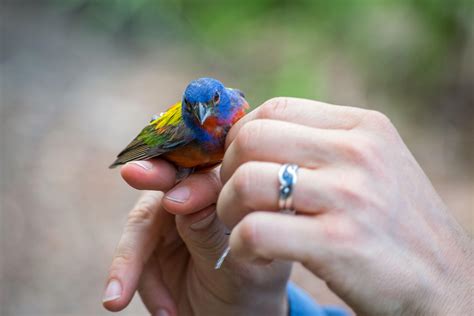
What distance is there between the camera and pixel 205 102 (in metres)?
2.55

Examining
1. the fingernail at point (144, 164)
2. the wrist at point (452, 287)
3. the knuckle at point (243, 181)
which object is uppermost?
the knuckle at point (243, 181)

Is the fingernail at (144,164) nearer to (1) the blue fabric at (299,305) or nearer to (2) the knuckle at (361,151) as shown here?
(2) the knuckle at (361,151)

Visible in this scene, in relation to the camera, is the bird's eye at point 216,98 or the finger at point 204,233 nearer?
the finger at point 204,233

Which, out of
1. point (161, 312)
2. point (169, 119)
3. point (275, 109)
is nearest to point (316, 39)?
point (169, 119)

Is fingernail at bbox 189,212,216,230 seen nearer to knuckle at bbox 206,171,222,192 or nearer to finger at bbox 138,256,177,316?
knuckle at bbox 206,171,222,192

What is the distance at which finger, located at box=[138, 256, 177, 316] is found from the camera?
105 inches

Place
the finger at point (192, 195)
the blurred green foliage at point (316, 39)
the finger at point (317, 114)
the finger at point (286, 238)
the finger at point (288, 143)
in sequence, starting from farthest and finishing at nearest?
the blurred green foliage at point (316, 39)
the finger at point (192, 195)
the finger at point (317, 114)
the finger at point (288, 143)
the finger at point (286, 238)

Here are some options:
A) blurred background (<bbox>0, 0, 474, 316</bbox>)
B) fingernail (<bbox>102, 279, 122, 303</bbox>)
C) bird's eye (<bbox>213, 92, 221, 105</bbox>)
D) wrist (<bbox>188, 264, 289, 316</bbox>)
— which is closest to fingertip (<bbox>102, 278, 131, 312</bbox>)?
fingernail (<bbox>102, 279, 122, 303</bbox>)

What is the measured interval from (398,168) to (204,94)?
115 cm

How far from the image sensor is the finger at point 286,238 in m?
1.43

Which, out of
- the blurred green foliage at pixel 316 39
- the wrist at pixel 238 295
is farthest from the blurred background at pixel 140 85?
the wrist at pixel 238 295

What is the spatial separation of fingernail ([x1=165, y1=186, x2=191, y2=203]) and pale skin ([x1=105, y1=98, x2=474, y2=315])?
1.14ft

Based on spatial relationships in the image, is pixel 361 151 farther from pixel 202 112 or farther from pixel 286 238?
pixel 202 112

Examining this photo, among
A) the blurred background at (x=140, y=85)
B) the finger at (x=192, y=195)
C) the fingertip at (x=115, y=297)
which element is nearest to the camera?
the finger at (x=192, y=195)
